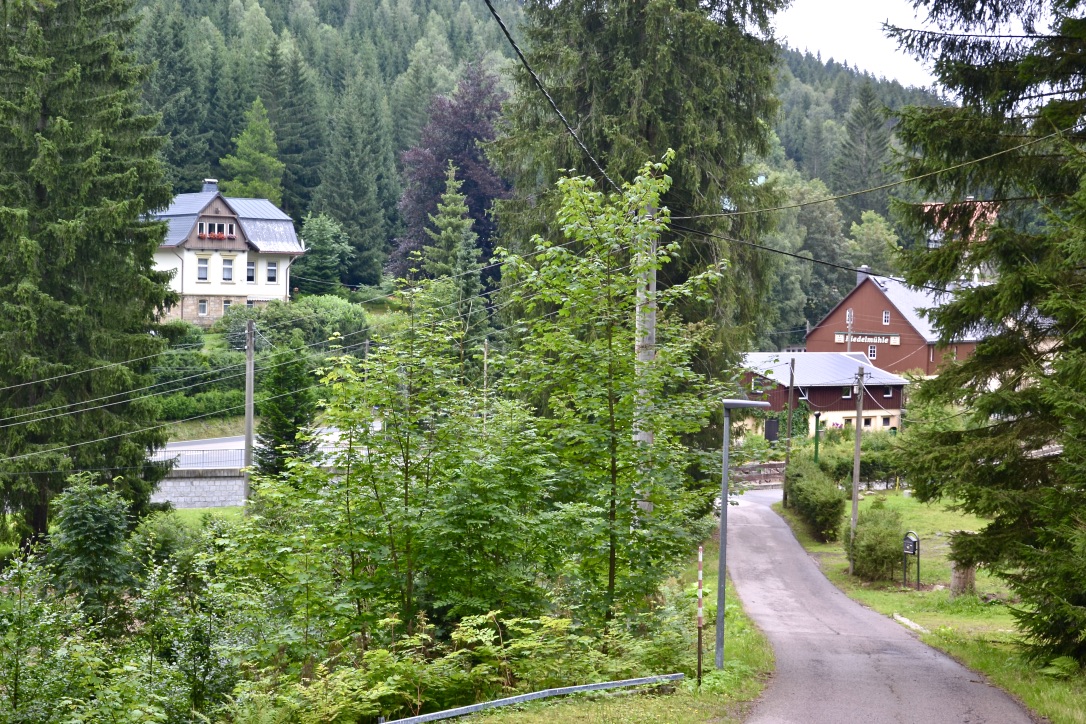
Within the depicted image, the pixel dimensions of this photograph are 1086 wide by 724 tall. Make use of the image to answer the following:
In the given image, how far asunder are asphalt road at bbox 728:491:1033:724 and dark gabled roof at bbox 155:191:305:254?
1929 inches

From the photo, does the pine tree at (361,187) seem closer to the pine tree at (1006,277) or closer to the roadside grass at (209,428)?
the roadside grass at (209,428)

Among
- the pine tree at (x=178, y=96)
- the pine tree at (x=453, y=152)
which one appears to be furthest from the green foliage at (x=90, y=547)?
the pine tree at (x=178, y=96)

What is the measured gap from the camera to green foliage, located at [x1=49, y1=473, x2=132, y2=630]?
1572 cm

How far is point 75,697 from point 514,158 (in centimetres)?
1799

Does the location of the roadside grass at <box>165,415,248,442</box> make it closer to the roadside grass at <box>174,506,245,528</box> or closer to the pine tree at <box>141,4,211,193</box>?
the roadside grass at <box>174,506,245,528</box>

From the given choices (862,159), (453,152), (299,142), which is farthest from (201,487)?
(862,159)

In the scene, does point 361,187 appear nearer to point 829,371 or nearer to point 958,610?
point 829,371

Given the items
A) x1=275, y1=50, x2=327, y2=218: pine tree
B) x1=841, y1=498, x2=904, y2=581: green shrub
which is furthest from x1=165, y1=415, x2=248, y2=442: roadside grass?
x1=275, y1=50, x2=327, y2=218: pine tree

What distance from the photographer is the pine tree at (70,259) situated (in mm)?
25578

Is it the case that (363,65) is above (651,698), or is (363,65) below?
above

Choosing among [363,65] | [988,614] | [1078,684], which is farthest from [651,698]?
[363,65]

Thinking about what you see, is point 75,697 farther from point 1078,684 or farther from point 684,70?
point 684,70

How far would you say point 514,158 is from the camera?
81.5 ft

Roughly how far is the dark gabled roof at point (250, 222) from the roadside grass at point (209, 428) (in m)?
20.3
